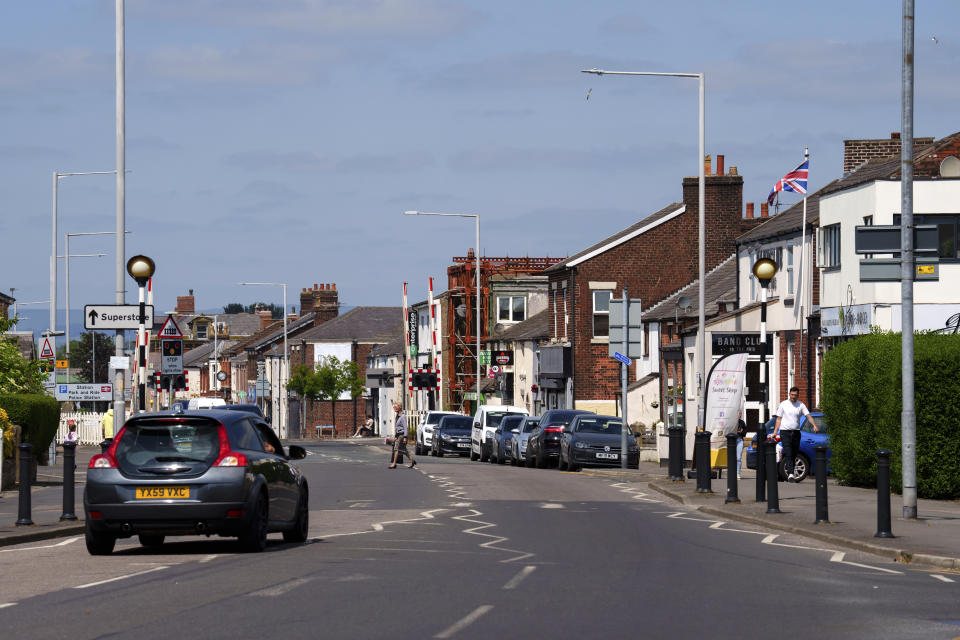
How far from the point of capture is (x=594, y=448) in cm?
3744

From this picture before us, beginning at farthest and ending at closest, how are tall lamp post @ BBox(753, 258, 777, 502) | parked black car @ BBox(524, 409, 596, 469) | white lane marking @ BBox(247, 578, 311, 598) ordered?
parked black car @ BBox(524, 409, 596, 469) → tall lamp post @ BBox(753, 258, 777, 502) → white lane marking @ BBox(247, 578, 311, 598)

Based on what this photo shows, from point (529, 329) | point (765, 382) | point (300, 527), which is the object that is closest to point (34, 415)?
point (765, 382)

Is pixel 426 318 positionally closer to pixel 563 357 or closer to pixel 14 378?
pixel 563 357

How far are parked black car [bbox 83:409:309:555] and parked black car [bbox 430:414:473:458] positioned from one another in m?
39.4

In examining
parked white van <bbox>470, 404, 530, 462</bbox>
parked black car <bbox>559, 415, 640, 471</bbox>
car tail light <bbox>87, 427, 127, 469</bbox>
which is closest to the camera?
car tail light <bbox>87, 427, 127, 469</bbox>

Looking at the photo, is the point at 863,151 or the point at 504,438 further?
the point at 504,438

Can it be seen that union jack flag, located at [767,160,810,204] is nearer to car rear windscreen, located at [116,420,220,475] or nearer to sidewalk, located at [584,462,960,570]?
sidewalk, located at [584,462,960,570]

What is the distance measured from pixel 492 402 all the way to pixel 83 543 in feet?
199

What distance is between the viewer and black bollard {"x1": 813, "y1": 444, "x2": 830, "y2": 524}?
18344 mm

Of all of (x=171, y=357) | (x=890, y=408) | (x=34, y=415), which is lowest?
(x=34, y=415)

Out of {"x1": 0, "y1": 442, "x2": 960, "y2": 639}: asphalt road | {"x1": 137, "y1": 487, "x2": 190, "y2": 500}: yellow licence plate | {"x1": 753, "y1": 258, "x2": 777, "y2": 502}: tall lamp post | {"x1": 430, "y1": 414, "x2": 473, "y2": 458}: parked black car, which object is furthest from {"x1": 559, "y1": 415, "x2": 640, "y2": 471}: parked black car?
{"x1": 137, "y1": 487, "x2": 190, "y2": 500}: yellow licence plate

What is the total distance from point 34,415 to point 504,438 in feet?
54.7

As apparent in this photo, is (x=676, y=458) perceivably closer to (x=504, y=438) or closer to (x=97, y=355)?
(x=504, y=438)

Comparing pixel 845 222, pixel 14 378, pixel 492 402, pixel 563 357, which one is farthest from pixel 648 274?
pixel 14 378
